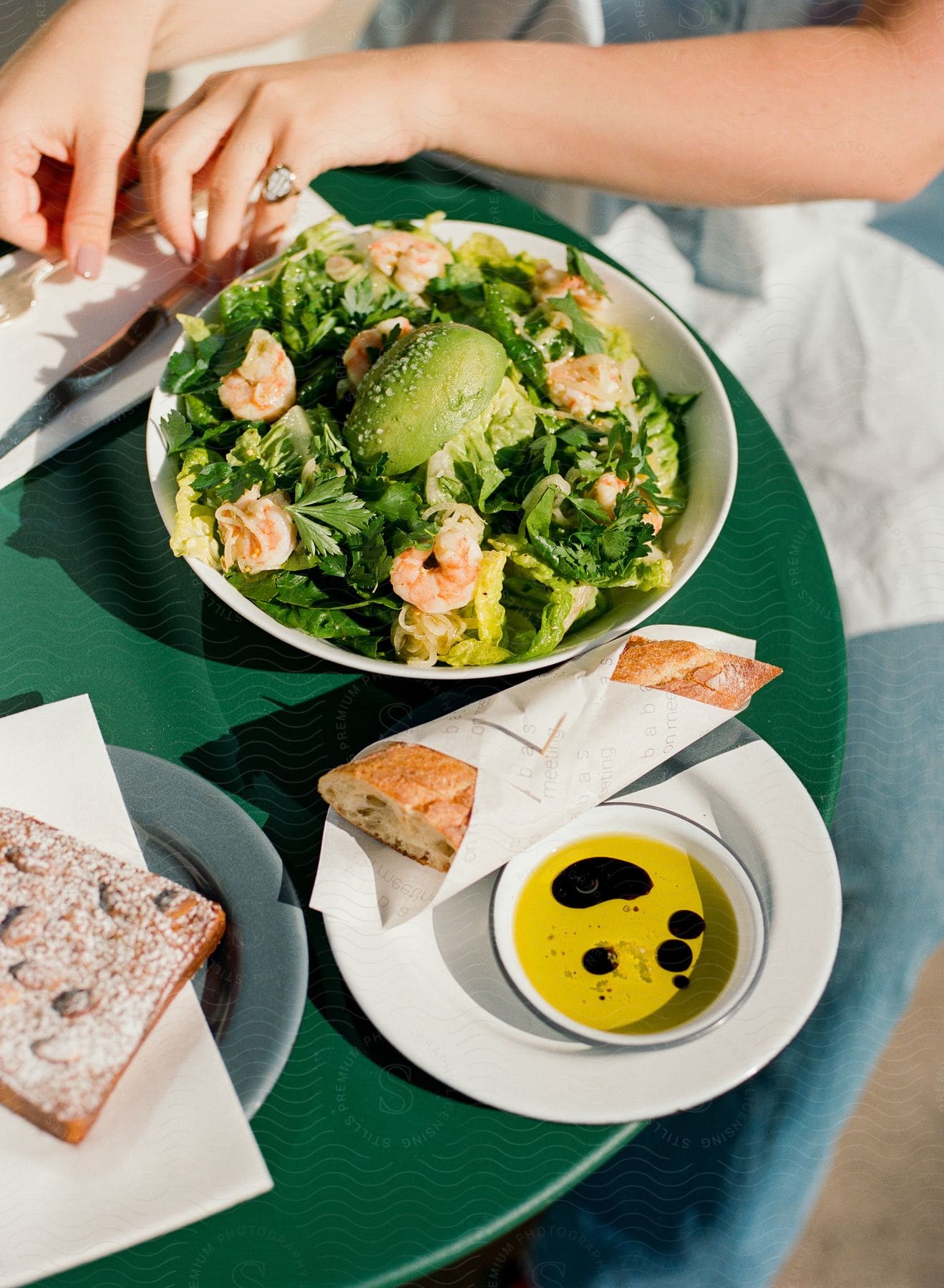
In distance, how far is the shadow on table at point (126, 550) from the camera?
1153mm

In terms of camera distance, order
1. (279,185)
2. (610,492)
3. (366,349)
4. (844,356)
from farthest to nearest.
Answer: (844,356)
(279,185)
(366,349)
(610,492)

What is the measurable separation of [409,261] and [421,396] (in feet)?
1.06

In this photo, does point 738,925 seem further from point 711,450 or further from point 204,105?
point 204,105

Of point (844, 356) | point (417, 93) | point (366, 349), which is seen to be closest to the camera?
point (366, 349)

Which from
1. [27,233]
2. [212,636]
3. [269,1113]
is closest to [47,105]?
[27,233]

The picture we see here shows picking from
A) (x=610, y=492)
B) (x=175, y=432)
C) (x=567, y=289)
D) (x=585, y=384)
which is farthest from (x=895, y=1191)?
(x=175, y=432)

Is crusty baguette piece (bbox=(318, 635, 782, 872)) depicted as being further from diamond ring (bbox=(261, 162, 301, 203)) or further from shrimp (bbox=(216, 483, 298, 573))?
diamond ring (bbox=(261, 162, 301, 203))

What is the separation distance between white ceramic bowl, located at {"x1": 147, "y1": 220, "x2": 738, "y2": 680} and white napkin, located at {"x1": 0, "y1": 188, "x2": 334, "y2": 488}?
0.38 ft

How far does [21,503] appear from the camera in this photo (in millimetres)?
1241

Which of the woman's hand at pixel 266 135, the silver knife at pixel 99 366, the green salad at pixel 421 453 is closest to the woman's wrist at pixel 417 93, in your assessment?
the woman's hand at pixel 266 135

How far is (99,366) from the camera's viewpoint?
1324 mm

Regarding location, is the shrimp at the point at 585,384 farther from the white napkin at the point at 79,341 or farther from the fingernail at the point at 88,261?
the fingernail at the point at 88,261

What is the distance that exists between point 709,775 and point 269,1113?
561 mm

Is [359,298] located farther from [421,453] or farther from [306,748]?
[306,748]
